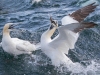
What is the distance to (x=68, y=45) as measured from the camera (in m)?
8.54

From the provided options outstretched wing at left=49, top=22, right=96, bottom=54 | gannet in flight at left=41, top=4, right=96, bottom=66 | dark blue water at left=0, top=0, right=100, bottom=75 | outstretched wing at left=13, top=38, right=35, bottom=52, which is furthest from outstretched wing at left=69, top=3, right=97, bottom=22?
outstretched wing at left=13, top=38, right=35, bottom=52

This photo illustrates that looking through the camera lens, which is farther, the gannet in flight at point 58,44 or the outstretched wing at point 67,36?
the gannet in flight at point 58,44

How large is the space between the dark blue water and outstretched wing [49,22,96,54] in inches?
25.9

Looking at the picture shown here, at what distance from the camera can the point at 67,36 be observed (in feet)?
26.9

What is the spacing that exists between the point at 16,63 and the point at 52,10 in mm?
5459

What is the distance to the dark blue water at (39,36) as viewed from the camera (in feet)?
28.8

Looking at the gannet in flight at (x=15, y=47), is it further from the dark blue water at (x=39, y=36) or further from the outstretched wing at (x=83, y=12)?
the outstretched wing at (x=83, y=12)

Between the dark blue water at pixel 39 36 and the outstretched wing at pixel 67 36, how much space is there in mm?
657

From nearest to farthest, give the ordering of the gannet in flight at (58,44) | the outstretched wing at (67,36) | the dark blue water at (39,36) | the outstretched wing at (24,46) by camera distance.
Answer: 1. the outstretched wing at (67,36)
2. the gannet in flight at (58,44)
3. the dark blue water at (39,36)
4. the outstretched wing at (24,46)

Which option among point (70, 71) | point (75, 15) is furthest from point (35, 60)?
point (75, 15)

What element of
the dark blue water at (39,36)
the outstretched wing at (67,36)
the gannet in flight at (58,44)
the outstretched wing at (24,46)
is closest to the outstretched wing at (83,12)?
the gannet in flight at (58,44)

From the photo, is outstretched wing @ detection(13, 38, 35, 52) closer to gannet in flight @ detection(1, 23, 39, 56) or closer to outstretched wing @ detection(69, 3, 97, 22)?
gannet in flight @ detection(1, 23, 39, 56)

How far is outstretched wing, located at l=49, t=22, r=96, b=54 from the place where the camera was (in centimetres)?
774

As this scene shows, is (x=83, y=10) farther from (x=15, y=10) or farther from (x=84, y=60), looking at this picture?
(x=15, y=10)
